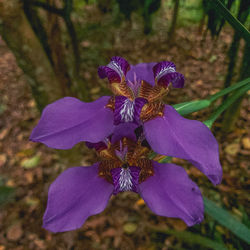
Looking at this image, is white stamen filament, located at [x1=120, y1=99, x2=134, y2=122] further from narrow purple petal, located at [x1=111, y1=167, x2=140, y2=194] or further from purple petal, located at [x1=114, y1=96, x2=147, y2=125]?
narrow purple petal, located at [x1=111, y1=167, x2=140, y2=194]

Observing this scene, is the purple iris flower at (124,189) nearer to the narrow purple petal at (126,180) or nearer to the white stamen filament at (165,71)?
the narrow purple petal at (126,180)

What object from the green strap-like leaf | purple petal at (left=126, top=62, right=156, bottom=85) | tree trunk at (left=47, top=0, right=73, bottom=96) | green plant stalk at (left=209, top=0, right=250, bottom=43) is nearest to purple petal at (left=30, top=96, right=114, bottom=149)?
purple petal at (left=126, top=62, right=156, bottom=85)

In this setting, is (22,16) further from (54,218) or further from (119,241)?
(119,241)

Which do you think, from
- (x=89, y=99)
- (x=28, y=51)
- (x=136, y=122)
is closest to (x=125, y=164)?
(x=136, y=122)

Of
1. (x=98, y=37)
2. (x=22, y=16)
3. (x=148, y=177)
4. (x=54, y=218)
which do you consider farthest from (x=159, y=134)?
(x=98, y=37)

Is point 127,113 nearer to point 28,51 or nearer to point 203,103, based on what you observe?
point 203,103
